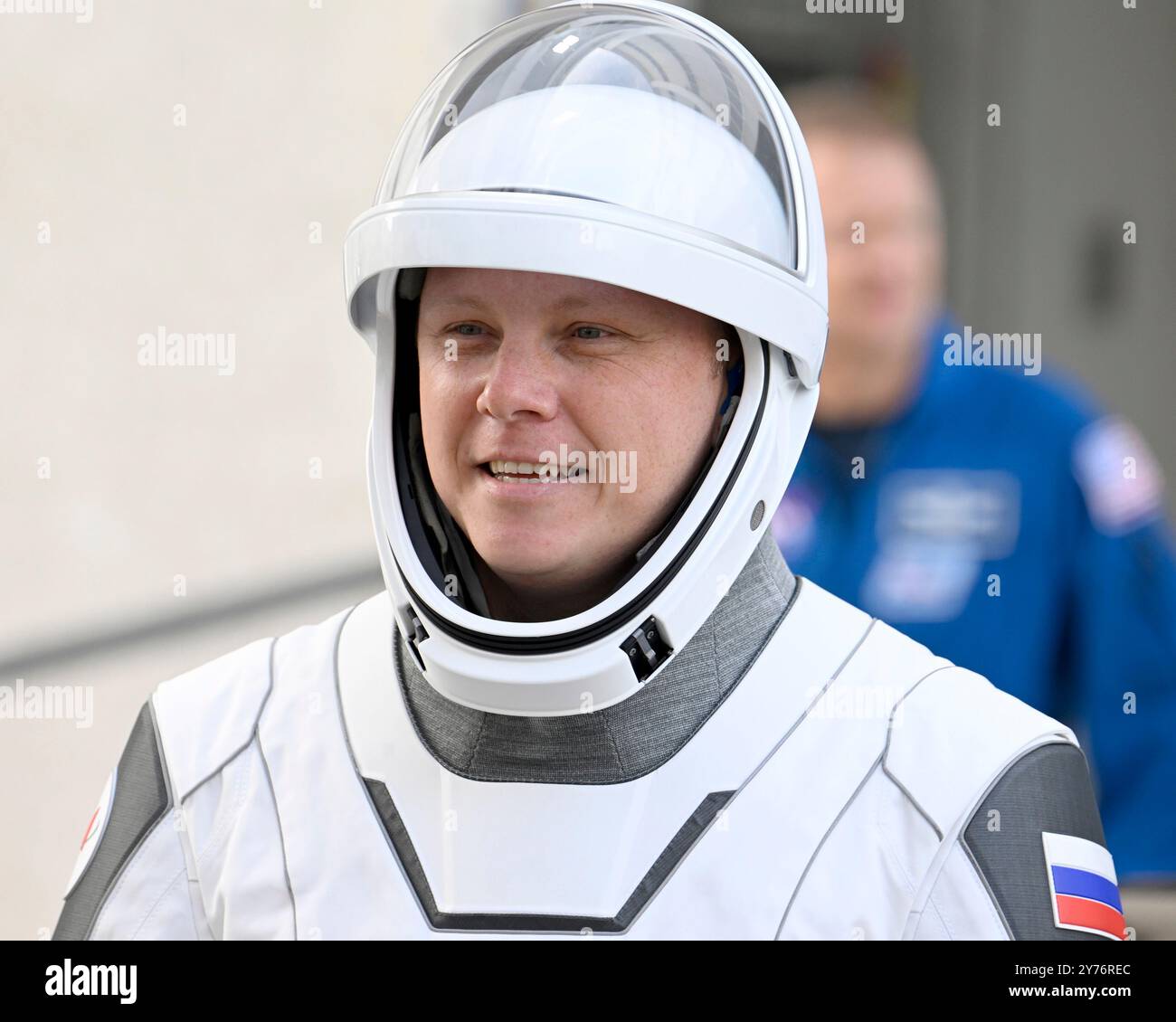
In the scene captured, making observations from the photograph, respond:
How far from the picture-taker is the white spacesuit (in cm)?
123

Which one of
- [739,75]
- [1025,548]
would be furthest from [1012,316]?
[739,75]

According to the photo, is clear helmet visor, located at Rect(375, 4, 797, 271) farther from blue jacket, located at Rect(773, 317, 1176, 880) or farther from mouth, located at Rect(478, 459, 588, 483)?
blue jacket, located at Rect(773, 317, 1176, 880)

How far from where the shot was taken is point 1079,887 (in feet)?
4.13

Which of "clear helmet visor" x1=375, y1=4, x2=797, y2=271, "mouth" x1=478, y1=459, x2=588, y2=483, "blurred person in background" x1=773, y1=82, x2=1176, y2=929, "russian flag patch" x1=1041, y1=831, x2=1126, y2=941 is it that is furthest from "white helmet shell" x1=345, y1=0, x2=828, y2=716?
"blurred person in background" x1=773, y1=82, x2=1176, y2=929

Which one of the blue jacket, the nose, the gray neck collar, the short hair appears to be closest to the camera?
the nose

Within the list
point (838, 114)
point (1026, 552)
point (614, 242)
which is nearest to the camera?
point (614, 242)

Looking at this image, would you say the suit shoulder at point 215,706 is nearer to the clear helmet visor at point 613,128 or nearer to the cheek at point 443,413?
the cheek at point 443,413

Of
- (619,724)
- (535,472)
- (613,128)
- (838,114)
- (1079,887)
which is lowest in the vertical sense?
(1079,887)

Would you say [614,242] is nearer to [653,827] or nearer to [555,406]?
[555,406]

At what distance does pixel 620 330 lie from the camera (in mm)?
1241

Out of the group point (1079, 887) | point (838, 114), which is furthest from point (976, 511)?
point (1079, 887)

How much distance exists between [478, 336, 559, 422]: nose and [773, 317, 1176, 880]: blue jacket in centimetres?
121

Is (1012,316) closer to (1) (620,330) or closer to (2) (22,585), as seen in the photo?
(2) (22,585)

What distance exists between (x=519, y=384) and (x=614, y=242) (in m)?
0.14
